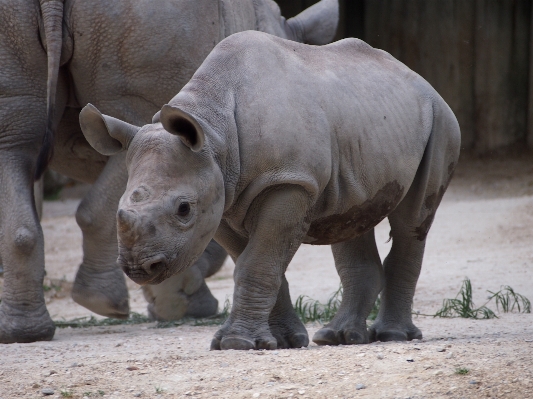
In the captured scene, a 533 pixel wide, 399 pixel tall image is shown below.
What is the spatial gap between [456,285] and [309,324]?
2.00 metres

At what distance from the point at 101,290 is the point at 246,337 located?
1890 mm

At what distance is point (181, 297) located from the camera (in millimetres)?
7355

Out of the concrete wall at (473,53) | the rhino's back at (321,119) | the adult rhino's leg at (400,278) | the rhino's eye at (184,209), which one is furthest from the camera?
the concrete wall at (473,53)

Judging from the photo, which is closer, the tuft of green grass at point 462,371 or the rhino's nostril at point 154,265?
the tuft of green grass at point 462,371

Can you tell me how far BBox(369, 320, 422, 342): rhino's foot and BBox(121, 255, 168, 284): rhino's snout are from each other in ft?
5.56

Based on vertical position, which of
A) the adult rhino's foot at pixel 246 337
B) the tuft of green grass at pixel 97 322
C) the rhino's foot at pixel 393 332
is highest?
the tuft of green grass at pixel 97 322

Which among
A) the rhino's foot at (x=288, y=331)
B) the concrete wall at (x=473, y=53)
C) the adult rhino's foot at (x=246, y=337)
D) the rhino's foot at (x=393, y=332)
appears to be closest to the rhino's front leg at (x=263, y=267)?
the adult rhino's foot at (x=246, y=337)

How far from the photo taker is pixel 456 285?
27.0 ft

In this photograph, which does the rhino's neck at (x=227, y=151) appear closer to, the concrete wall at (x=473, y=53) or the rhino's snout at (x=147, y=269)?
the rhino's snout at (x=147, y=269)

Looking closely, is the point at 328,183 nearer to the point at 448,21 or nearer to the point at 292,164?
the point at 292,164

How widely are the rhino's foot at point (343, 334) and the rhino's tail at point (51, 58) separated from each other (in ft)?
6.39

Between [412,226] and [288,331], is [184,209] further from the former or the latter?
[412,226]

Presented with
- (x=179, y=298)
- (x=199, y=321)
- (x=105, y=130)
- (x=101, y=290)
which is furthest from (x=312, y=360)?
(x=179, y=298)

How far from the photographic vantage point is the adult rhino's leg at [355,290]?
5492 mm
